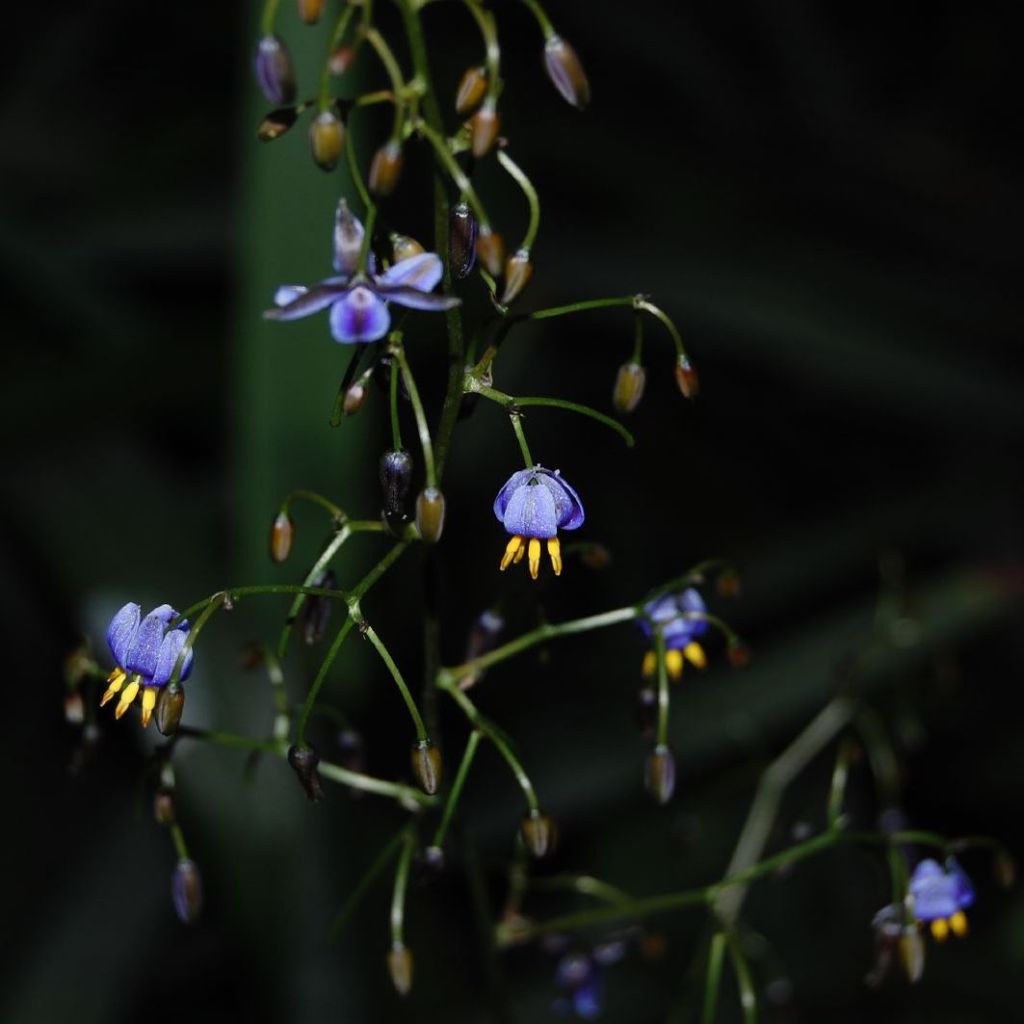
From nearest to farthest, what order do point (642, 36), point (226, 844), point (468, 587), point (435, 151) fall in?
point (435, 151)
point (226, 844)
point (468, 587)
point (642, 36)

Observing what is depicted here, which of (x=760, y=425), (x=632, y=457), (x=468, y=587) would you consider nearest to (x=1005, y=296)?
(x=760, y=425)

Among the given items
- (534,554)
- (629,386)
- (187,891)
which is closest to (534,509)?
(534,554)

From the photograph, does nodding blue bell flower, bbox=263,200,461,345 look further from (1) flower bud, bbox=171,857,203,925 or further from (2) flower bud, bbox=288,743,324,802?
(1) flower bud, bbox=171,857,203,925

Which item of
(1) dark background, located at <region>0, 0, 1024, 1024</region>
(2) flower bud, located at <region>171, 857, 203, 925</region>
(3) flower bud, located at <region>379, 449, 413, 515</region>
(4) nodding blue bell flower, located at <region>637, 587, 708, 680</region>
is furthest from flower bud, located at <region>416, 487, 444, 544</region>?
(1) dark background, located at <region>0, 0, 1024, 1024</region>

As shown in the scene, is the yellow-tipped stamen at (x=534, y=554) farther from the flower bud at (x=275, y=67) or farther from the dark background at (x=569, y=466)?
the dark background at (x=569, y=466)

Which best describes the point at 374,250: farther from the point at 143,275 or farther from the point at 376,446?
the point at 143,275
